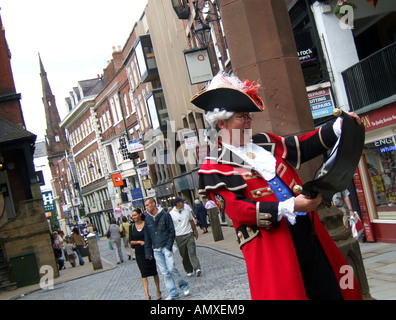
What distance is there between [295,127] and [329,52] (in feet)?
30.8

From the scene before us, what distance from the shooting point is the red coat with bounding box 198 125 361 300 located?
328 centimetres

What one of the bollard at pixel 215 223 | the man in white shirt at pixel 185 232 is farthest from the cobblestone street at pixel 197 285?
the bollard at pixel 215 223

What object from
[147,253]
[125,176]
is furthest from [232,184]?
[125,176]

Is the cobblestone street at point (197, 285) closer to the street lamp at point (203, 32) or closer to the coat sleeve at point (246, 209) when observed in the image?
the coat sleeve at point (246, 209)

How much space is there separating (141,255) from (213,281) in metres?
1.50

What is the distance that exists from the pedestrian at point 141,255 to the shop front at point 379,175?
5.40 metres

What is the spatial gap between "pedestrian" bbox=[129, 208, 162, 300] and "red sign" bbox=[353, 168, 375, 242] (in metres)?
5.45

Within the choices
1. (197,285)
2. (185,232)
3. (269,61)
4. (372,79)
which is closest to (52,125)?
(185,232)

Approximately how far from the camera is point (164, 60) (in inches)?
1369

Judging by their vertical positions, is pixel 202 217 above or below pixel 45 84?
Answer: below

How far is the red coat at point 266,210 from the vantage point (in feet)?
10.8

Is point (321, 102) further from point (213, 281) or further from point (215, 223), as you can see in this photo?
point (215, 223)

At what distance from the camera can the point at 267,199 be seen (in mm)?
3447
